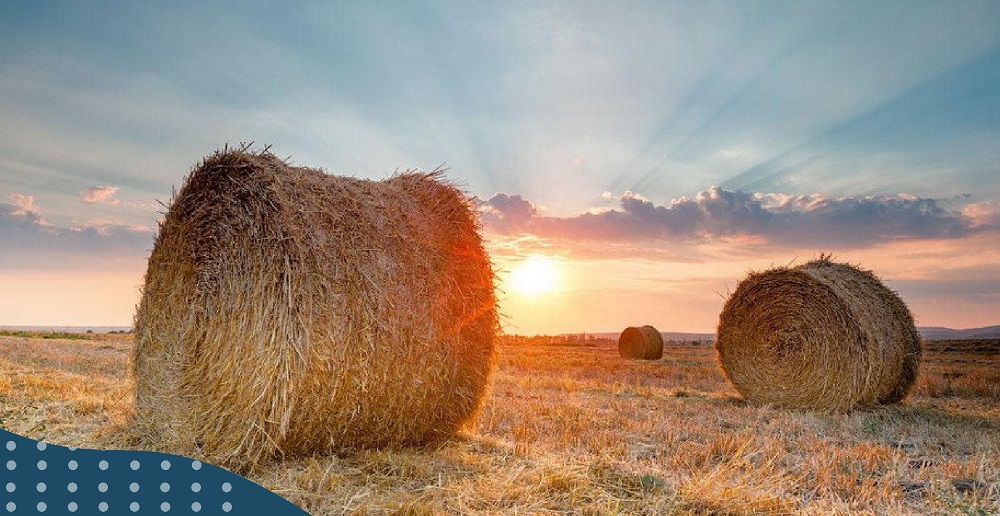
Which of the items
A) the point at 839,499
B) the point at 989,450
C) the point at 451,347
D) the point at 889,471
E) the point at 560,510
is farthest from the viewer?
the point at 989,450

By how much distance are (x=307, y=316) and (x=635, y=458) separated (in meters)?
3.13

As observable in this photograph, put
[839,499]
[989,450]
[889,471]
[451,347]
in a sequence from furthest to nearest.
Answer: [989,450]
[451,347]
[889,471]
[839,499]

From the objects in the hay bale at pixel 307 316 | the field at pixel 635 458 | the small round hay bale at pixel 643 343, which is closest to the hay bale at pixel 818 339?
the field at pixel 635 458

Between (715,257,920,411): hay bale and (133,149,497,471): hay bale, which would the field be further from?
(715,257,920,411): hay bale

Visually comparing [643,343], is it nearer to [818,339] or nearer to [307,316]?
[818,339]

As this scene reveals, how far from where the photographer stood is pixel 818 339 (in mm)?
11547

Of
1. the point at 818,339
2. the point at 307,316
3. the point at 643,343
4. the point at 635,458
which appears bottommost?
the point at 635,458

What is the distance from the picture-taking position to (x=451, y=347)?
6.79 meters

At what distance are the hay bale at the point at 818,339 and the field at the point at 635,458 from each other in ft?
1.63

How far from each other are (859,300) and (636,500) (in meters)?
8.59

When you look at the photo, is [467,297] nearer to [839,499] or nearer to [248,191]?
[248,191]

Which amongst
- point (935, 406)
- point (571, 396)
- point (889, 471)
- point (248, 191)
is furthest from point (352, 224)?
point (935, 406)

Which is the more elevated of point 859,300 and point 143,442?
point 859,300

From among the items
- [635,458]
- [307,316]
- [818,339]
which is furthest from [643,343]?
[307,316]
